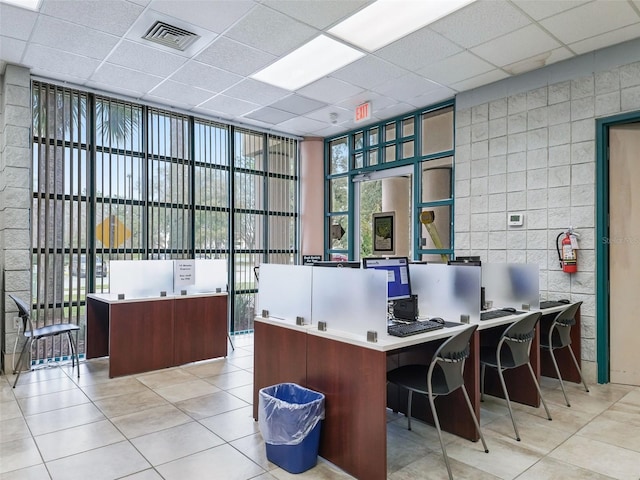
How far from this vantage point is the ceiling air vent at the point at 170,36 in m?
3.59

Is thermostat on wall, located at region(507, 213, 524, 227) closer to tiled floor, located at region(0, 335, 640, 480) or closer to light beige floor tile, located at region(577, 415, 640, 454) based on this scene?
tiled floor, located at region(0, 335, 640, 480)

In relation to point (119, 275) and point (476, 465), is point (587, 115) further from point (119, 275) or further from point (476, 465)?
point (119, 275)

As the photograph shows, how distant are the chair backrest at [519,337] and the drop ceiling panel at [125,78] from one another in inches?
169

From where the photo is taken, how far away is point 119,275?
446 centimetres

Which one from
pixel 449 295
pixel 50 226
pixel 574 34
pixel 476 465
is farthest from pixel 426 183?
pixel 50 226

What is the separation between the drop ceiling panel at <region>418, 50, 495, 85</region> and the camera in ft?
13.7

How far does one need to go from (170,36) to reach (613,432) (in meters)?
4.75

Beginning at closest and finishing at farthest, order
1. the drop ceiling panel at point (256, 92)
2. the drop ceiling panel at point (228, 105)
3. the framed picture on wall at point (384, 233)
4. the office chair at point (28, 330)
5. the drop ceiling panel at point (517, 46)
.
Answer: the drop ceiling panel at point (517, 46) → the office chair at point (28, 330) → the drop ceiling panel at point (256, 92) → the drop ceiling panel at point (228, 105) → the framed picture on wall at point (384, 233)

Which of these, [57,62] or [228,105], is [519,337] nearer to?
[228,105]

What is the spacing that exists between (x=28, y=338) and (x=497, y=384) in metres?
4.52

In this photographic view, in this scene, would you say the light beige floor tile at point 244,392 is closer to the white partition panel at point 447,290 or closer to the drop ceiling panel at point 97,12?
the white partition panel at point 447,290

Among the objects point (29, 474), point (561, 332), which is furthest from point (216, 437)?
point (561, 332)

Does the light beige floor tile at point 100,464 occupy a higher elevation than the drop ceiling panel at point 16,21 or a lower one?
lower

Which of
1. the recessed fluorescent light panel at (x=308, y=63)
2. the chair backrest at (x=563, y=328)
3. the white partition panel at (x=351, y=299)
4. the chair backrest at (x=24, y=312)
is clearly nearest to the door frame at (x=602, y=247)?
the chair backrest at (x=563, y=328)
